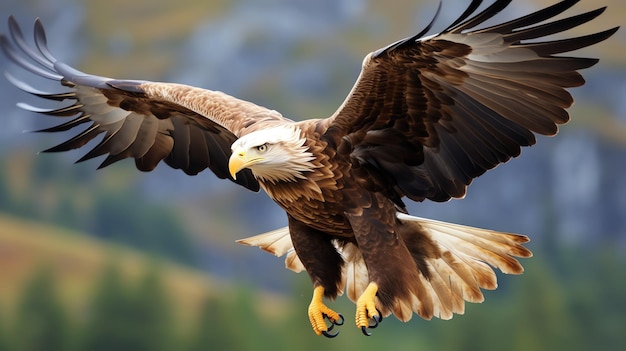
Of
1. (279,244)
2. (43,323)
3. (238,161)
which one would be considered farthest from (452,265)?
(43,323)

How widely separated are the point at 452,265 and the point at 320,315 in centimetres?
61

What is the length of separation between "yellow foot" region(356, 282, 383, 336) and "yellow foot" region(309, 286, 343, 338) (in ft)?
0.70

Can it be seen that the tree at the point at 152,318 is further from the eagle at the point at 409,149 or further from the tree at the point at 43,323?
the eagle at the point at 409,149

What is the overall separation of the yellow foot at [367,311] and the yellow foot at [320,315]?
215 millimetres

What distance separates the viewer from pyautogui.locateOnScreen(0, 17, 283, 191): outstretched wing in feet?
14.3

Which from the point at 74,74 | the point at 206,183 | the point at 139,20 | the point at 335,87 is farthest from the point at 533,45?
the point at 139,20

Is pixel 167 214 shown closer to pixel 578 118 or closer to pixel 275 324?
pixel 275 324

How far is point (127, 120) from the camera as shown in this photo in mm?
Result: 4555

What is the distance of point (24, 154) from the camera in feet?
55.0

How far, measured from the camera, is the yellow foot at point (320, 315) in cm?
366

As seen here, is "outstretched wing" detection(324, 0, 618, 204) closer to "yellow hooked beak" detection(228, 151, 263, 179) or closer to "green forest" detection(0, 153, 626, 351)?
"yellow hooked beak" detection(228, 151, 263, 179)

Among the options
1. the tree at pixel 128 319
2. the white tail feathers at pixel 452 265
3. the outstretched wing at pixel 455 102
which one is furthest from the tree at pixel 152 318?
the outstretched wing at pixel 455 102

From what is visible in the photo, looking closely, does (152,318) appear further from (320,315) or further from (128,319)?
(320,315)

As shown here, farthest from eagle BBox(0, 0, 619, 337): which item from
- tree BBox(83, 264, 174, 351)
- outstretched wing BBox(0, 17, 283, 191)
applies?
tree BBox(83, 264, 174, 351)
